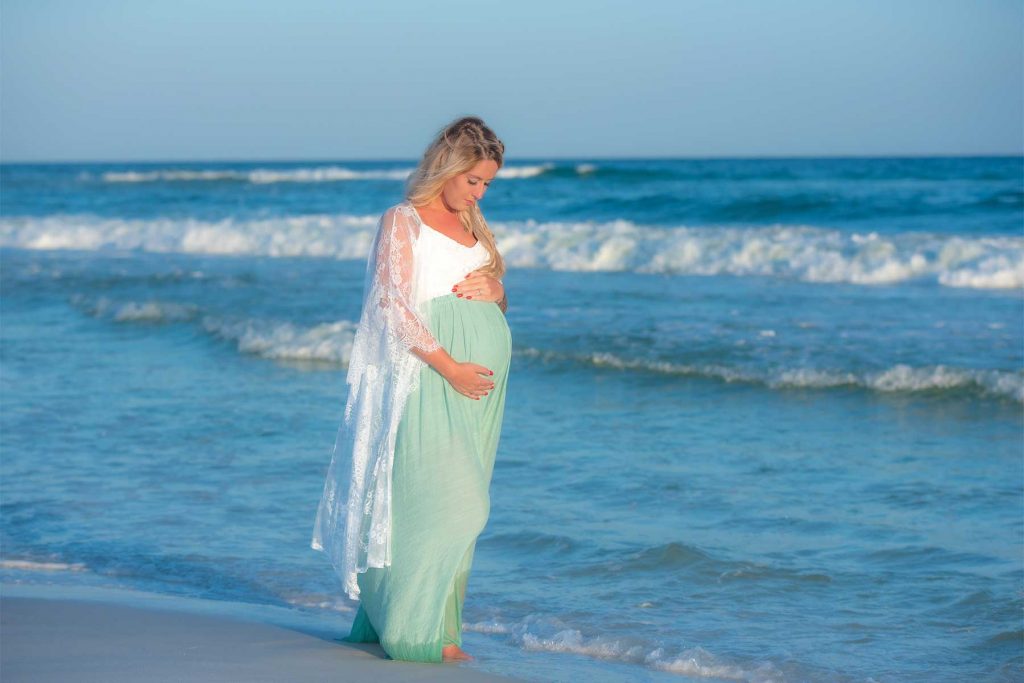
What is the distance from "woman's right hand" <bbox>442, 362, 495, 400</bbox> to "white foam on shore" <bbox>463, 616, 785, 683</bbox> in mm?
1043

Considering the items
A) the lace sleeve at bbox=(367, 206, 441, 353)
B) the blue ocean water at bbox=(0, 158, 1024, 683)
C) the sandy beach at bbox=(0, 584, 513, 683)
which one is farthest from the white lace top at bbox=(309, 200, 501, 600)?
the blue ocean water at bbox=(0, 158, 1024, 683)

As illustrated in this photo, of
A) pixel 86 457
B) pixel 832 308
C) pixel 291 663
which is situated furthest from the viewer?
pixel 832 308

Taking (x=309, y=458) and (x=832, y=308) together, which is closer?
(x=309, y=458)

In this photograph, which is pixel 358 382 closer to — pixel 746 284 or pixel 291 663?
pixel 291 663

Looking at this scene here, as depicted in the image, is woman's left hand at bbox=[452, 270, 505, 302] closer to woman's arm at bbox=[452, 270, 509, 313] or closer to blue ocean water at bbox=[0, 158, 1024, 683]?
woman's arm at bbox=[452, 270, 509, 313]

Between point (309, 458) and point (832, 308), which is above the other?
point (832, 308)

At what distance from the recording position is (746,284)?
592 inches

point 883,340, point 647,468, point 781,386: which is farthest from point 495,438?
point 883,340

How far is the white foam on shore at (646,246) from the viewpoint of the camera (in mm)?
15898

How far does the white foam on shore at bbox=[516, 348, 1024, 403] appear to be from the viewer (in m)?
8.41

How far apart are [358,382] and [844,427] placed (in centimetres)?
464

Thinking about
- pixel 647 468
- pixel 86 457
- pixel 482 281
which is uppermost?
pixel 482 281

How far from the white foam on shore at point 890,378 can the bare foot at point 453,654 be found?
17.5 ft

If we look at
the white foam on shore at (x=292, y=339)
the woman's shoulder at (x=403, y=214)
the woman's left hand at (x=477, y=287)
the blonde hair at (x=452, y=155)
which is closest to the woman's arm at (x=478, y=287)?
the woman's left hand at (x=477, y=287)
